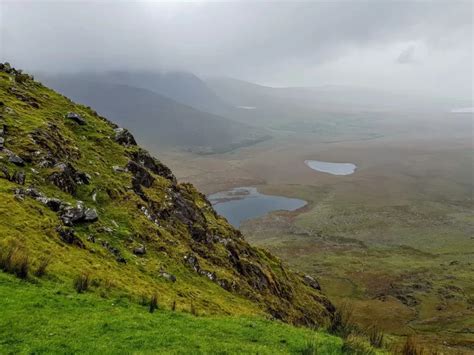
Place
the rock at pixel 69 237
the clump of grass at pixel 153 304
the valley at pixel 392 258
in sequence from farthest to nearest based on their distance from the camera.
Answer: the valley at pixel 392 258, the rock at pixel 69 237, the clump of grass at pixel 153 304

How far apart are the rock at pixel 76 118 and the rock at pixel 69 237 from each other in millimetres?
Answer: 27008

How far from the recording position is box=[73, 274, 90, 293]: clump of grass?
24684 mm

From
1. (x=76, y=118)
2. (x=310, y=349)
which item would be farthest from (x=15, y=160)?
(x=310, y=349)

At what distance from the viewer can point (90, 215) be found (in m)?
35.0

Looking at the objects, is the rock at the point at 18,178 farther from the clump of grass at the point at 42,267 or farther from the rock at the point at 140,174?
the rock at the point at 140,174

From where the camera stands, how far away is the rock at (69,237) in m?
30.7

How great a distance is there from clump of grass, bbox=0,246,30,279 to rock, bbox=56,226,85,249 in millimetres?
6593

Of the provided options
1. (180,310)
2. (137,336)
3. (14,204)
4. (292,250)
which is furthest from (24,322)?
(292,250)

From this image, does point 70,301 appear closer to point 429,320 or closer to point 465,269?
point 429,320

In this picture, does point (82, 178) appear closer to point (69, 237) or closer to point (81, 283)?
point (69, 237)

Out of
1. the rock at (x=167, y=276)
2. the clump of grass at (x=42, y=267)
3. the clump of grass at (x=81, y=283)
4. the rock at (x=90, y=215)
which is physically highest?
the rock at (x=90, y=215)

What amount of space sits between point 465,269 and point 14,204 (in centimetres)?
12663

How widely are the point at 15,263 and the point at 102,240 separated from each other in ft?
34.3

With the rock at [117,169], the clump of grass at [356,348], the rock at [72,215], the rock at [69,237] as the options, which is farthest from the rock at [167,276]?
the rock at [117,169]
